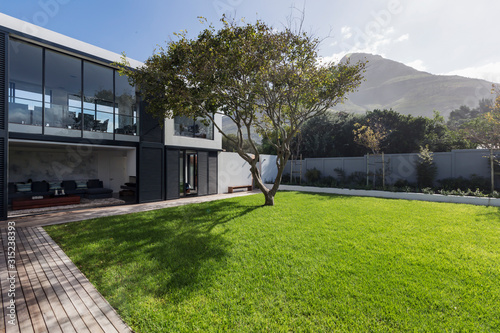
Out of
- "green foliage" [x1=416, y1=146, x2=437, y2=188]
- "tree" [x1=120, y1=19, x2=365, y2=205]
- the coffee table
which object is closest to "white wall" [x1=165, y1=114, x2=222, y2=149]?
"tree" [x1=120, y1=19, x2=365, y2=205]

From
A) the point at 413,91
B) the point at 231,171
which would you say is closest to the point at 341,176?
the point at 231,171

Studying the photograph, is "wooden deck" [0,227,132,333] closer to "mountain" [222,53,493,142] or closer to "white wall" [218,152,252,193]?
"white wall" [218,152,252,193]

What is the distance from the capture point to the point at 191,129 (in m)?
11.6

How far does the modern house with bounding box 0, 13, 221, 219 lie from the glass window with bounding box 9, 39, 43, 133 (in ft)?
0.08

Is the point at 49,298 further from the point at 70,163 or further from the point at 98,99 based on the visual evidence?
the point at 70,163

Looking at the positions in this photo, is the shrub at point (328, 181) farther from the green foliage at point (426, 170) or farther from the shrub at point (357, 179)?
the green foliage at point (426, 170)

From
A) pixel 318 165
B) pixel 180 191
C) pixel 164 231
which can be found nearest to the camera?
pixel 164 231

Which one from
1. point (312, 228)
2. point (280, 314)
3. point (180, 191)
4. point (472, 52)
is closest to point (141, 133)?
point (180, 191)

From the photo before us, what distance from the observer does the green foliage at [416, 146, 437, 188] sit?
11.3 m

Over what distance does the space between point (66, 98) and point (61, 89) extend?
144cm

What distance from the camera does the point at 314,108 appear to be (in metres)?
8.66

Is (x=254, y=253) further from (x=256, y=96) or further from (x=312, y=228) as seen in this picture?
(x=256, y=96)

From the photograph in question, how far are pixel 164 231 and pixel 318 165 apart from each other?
1199 cm

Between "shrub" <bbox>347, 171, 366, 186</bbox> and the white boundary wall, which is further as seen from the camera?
"shrub" <bbox>347, 171, 366, 186</bbox>
